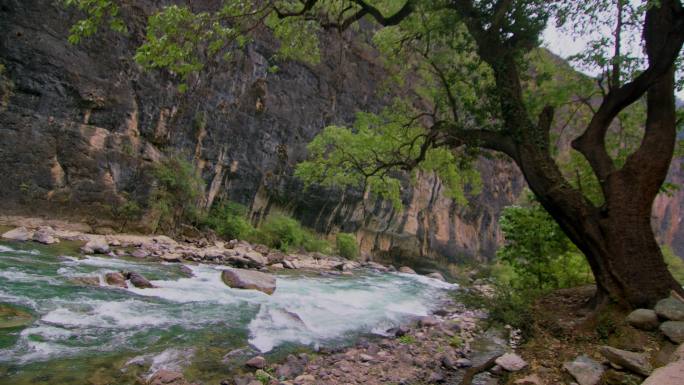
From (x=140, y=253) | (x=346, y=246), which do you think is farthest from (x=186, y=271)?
(x=346, y=246)

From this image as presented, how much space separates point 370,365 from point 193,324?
281 cm

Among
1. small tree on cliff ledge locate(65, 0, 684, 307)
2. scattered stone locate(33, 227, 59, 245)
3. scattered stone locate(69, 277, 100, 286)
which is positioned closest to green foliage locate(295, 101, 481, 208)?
small tree on cliff ledge locate(65, 0, 684, 307)

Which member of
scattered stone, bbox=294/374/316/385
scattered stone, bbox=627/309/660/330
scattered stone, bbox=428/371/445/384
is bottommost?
scattered stone, bbox=294/374/316/385

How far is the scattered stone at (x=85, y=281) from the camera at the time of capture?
725 centimetres

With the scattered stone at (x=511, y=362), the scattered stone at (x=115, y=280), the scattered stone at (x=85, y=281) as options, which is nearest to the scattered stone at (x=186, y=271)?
the scattered stone at (x=115, y=280)

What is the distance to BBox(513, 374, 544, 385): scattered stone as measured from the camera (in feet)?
11.3

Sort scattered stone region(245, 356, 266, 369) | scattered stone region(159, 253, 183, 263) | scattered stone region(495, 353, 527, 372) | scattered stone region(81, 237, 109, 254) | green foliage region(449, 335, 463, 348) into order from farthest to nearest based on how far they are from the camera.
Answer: scattered stone region(159, 253, 183, 263)
scattered stone region(81, 237, 109, 254)
green foliage region(449, 335, 463, 348)
scattered stone region(245, 356, 266, 369)
scattered stone region(495, 353, 527, 372)

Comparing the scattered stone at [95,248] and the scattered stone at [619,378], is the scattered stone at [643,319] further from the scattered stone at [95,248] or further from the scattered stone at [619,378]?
the scattered stone at [95,248]

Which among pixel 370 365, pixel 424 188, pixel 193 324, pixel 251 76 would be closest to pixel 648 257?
pixel 370 365

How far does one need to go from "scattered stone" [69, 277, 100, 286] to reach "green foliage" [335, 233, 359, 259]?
1810 centimetres

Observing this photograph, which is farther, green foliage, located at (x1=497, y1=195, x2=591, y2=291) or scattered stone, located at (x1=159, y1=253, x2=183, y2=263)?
scattered stone, located at (x1=159, y1=253, x2=183, y2=263)

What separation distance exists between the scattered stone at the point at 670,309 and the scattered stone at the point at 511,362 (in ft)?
4.65

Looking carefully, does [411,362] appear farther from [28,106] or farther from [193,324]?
[28,106]

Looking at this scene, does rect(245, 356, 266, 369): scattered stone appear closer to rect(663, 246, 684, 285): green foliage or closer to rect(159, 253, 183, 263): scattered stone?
rect(159, 253, 183, 263): scattered stone
